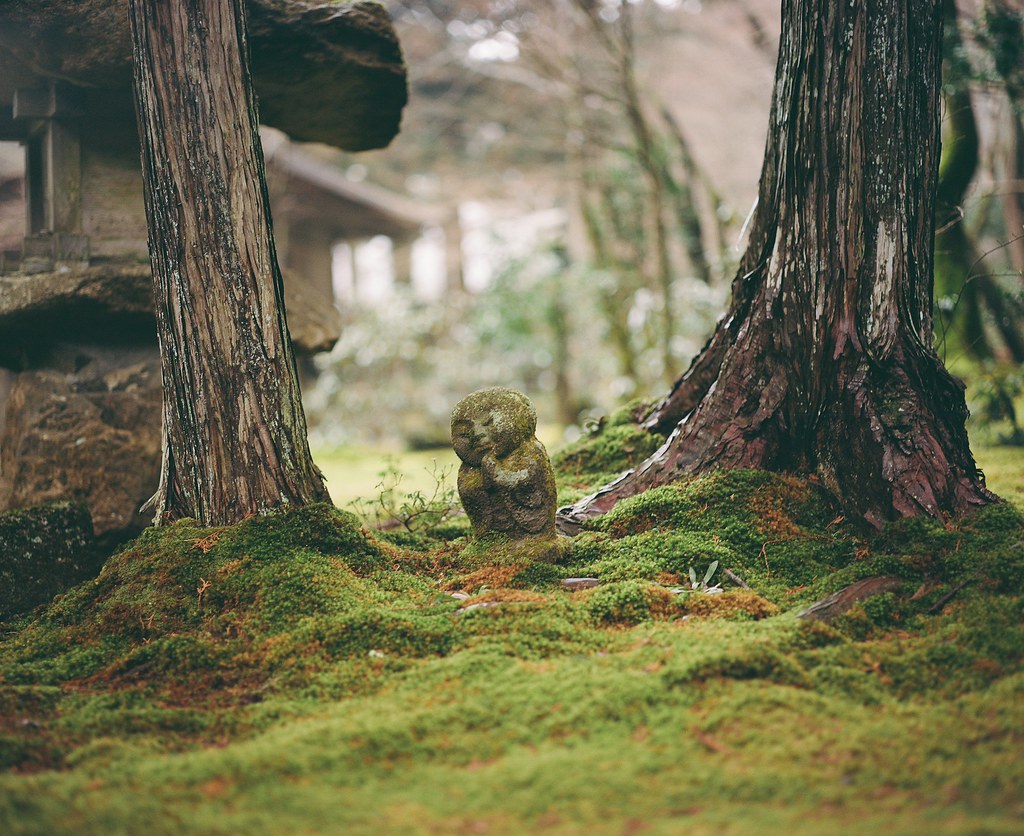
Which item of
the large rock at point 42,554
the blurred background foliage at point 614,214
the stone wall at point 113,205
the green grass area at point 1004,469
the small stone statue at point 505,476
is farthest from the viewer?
the blurred background foliage at point 614,214

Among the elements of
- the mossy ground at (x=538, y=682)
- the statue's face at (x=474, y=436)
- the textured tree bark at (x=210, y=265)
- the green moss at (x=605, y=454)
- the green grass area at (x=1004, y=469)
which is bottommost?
the mossy ground at (x=538, y=682)

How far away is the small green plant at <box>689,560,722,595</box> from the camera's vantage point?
13.2 ft

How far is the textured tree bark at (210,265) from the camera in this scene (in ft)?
13.9

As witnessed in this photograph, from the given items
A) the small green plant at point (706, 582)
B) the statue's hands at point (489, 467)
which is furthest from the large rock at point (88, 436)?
the small green plant at point (706, 582)

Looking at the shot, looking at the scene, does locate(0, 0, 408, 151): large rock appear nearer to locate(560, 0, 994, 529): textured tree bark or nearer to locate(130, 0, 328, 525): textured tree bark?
locate(130, 0, 328, 525): textured tree bark

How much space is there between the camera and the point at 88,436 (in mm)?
5594

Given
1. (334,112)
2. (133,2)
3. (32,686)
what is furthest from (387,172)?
(32,686)

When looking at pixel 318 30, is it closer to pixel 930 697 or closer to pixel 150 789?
pixel 150 789

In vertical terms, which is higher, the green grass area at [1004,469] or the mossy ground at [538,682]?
the green grass area at [1004,469]

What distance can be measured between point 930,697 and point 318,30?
4.91 m

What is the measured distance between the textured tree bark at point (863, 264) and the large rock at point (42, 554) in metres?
3.85

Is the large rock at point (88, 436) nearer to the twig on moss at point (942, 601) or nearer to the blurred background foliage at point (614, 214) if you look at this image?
the blurred background foliage at point (614, 214)

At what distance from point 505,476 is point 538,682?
125cm

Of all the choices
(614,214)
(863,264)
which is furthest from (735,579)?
(614,214)
